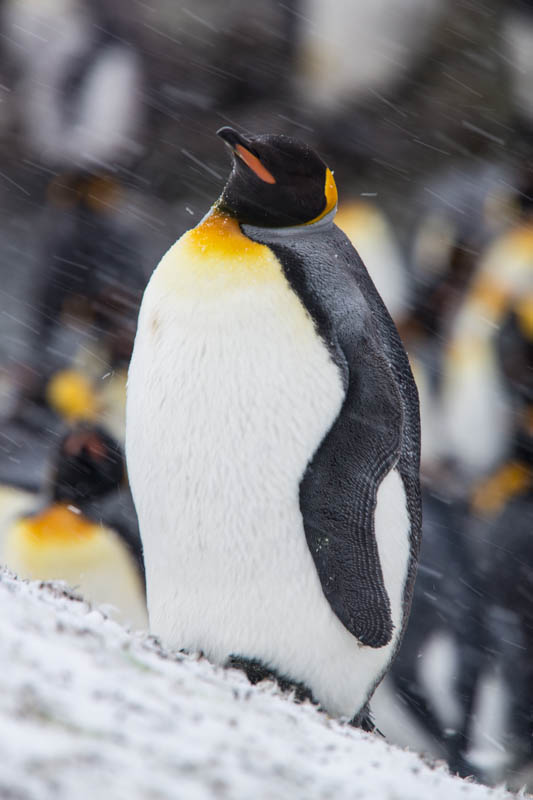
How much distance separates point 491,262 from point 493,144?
1.15 ft

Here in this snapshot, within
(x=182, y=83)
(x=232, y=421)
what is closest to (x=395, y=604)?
(x=232, y=421)

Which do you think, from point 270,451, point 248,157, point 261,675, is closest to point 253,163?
point 248,157

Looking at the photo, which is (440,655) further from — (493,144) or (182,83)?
(182,83)

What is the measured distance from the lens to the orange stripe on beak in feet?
3.26

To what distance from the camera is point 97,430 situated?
6.79 ft

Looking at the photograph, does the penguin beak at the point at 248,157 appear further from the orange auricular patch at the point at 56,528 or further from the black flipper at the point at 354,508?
the orange auricular patch at the point at 56,528

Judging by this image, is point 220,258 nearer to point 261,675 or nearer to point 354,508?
point 354,508

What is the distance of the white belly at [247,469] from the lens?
98cm

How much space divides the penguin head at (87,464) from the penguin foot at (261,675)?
3.25 ft

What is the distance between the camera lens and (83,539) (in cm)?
183

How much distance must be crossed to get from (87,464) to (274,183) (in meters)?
1.17

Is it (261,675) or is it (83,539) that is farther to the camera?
(83,539)

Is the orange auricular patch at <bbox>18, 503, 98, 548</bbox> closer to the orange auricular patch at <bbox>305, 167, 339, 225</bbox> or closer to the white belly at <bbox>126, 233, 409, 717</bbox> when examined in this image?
the white belly at <bbox>126, 233, 409, 717</bbox>

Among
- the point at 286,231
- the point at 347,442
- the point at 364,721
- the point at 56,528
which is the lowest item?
the point at 56,528
